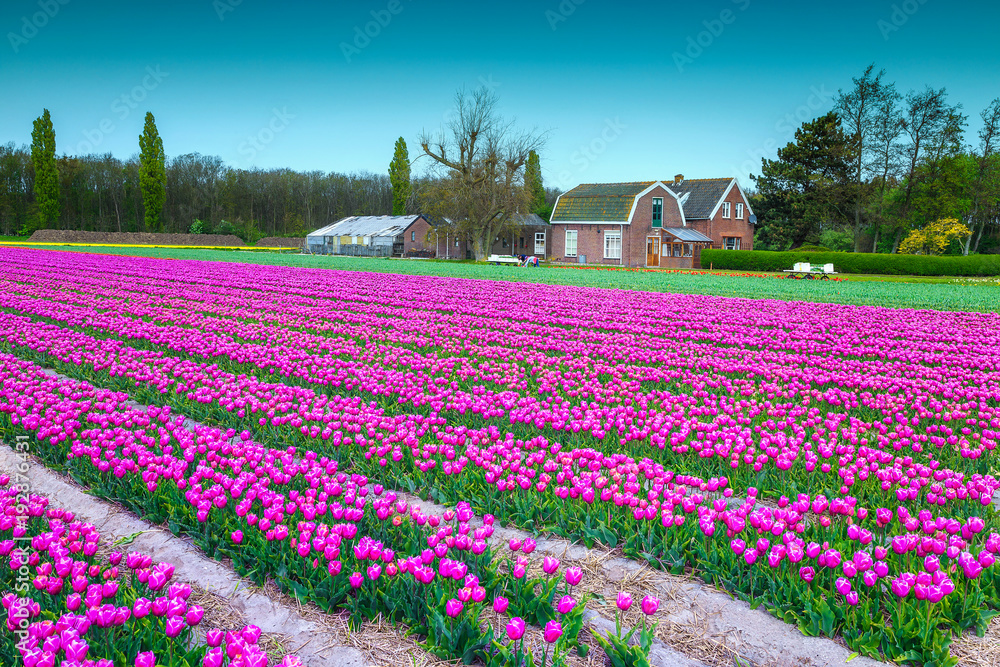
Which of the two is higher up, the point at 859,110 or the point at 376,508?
the point at 859,110

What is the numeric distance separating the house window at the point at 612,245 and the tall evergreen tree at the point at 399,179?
31.0 m

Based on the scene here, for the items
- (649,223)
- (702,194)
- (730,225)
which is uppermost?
(702,194)

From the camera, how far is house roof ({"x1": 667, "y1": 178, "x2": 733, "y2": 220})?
1919 inches

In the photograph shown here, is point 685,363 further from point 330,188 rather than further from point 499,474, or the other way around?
point 330,188

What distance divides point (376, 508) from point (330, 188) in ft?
301

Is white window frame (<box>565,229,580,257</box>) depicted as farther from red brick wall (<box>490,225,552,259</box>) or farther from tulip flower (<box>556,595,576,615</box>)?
tulip flower (<box>556,595,576,615</box>)

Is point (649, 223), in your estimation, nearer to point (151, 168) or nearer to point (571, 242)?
point (571, 242)

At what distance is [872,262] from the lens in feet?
114

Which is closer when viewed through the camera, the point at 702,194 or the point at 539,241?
the point at 702,194

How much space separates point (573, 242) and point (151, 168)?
49.6 m

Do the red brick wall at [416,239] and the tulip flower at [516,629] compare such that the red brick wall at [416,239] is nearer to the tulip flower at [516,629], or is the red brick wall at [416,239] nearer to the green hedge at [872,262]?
the green hedge at [872,262]

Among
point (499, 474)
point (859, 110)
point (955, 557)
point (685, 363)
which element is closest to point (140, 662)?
point (499, 474)

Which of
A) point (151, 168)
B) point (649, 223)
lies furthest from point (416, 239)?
point (151, 168)

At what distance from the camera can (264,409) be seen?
5.13 m
